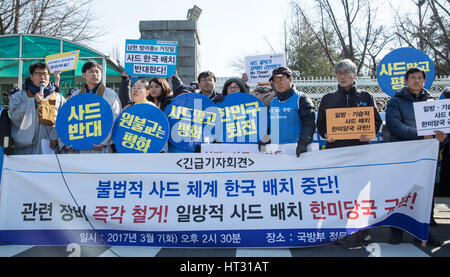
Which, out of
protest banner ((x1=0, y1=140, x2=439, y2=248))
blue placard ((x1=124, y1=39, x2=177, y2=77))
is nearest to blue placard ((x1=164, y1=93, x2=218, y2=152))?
protest banner ((x1=0, y1=140, x2=439, y2=248))

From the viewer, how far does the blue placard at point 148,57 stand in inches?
194

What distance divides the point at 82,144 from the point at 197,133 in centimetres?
123

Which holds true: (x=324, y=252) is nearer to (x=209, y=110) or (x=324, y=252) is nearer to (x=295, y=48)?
(x=209, y=110)

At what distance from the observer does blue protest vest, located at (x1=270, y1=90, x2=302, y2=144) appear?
396cm

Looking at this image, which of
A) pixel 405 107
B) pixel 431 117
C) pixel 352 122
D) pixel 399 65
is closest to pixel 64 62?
pixel 352 122

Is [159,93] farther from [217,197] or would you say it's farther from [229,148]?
[217,197]

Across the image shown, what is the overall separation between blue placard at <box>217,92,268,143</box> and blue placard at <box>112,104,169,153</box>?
0.65m

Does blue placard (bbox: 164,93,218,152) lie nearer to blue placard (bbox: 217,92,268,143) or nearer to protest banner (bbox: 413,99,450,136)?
blue placard (bbox: 217,92,268,143)

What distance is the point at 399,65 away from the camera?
5.78 metres

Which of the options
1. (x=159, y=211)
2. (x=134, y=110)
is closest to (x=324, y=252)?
(x=159, y=211)

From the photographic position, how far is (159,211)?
3393 mm

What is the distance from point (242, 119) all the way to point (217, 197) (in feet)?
3.30

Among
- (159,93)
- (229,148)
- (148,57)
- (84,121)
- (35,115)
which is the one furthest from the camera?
(148,57)

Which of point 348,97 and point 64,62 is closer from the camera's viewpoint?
point 348,97
